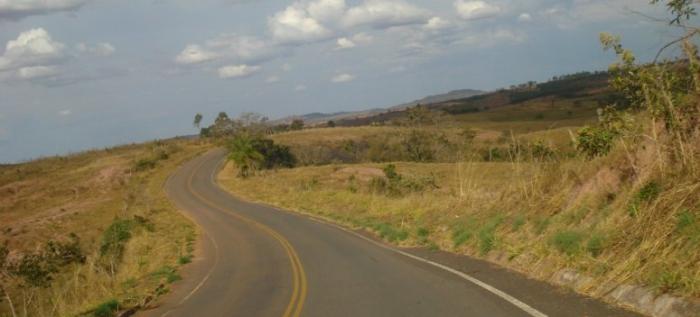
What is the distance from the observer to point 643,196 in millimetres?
10094

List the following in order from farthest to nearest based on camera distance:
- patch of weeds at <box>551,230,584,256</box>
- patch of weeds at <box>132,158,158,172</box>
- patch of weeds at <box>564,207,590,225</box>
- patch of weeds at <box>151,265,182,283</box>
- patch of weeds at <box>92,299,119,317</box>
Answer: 1. patch of weeds at <box>132,158,158,172</box>
2. patch of weeds at <box>151,265,182,283</box>
3. patch of weeds at <box>92,299,119,317</box>
4. patch of weeds at <box>564,207,590,225</box>
5. patch of weeds at <box>551,230,584,256</box>

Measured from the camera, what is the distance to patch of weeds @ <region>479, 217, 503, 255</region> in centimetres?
1400

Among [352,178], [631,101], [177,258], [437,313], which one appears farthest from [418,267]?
[352,178]

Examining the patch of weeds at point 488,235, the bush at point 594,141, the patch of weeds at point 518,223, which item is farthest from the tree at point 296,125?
the patch of weeds at point 518,223

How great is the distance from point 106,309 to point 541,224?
929 centimetres

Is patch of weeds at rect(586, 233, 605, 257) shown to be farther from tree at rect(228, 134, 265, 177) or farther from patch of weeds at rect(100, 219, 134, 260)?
tree at rect(228, 134, 265, 177)

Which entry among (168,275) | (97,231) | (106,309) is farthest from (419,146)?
(106,309)

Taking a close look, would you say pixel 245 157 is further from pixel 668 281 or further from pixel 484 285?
pixel 668 281

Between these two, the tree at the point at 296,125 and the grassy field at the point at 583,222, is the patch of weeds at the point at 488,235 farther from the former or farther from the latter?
the tree at the point at 296,125

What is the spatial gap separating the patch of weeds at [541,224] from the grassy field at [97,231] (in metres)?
9.14

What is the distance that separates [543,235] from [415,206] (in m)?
11.5

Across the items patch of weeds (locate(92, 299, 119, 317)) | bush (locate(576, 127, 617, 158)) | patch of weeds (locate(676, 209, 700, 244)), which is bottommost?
patch of weeds (locate(92, 299, 119, 317))

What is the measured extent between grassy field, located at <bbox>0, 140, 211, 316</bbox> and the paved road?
1.61 metres

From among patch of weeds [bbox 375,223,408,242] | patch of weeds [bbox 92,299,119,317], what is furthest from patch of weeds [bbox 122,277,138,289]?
patch of weeds [bbox 375,223,408,242]
